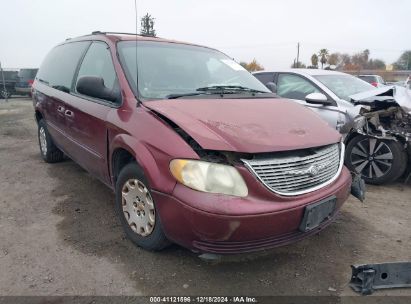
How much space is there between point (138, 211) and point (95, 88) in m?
1.14

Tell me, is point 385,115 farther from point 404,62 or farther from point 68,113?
point 404,62

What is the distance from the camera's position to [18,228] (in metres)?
3.50

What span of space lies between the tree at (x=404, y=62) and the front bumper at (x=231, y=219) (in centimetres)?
7233

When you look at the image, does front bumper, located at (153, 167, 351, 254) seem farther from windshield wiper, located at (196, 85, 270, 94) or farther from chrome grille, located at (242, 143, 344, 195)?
windshield wiper, located at (196, 85, 270, 94)

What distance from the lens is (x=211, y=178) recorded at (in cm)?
243

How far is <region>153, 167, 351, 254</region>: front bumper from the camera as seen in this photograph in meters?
2.35

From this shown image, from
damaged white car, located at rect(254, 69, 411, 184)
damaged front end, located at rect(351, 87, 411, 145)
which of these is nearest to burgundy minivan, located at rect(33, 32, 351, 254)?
damaged white car, located at rect(254, 69, 411, 184)

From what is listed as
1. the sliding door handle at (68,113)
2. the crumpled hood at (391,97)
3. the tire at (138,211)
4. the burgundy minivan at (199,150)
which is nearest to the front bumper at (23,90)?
the sliding door handle at (68,113)

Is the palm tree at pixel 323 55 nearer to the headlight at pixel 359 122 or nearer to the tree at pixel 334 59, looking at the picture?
the tree at pixel 334 59

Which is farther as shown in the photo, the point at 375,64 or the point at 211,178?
the point at 375,64

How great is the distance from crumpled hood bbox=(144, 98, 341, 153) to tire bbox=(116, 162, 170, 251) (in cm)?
55

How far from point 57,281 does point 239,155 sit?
1579 millimetres

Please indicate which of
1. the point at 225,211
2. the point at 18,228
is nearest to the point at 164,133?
the point at 225,211

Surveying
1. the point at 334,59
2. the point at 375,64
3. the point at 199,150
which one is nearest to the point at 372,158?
the point at 199,150
